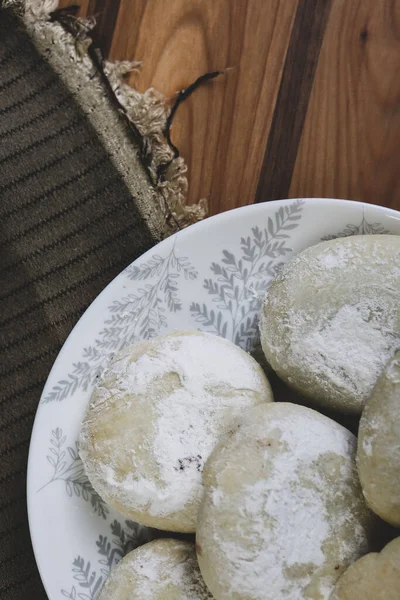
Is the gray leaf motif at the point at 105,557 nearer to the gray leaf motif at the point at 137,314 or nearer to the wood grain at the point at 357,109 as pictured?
the gray leaf motif at the point at 137,314

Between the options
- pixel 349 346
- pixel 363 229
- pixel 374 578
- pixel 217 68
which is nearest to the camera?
pixel 374 578

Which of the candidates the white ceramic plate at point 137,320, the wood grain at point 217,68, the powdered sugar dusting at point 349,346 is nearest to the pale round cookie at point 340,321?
the powdered sugar dusting at point 349,346

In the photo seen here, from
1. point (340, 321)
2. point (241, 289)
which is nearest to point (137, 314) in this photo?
point (241, 289)

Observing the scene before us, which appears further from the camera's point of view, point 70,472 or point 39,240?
point 39,240

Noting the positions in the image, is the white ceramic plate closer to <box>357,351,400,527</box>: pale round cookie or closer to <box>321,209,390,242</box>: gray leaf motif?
<box>321,209,390,242</box>: gray leaf motif

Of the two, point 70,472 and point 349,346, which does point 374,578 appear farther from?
point 70,472
